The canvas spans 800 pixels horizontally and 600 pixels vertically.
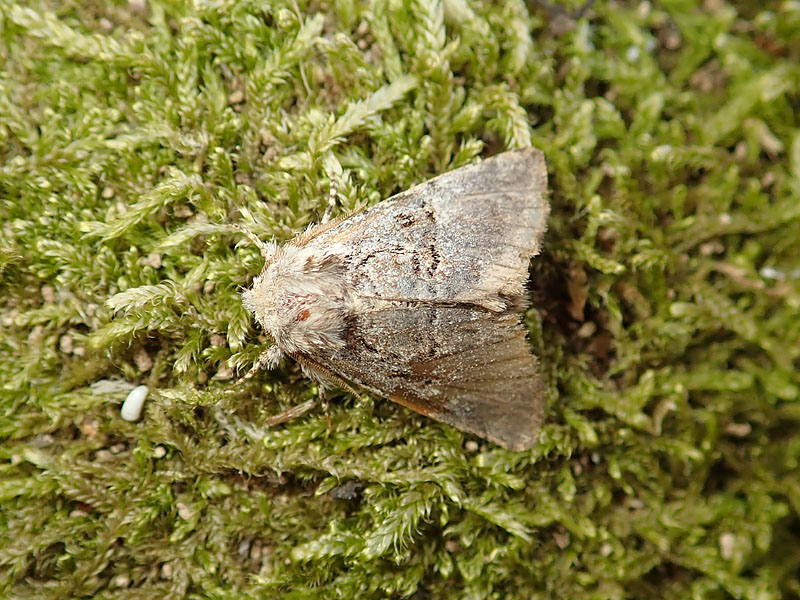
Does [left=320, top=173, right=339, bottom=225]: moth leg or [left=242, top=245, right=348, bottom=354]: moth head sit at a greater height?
[left=320, top=173, right=339, bottom=225]: moth leg

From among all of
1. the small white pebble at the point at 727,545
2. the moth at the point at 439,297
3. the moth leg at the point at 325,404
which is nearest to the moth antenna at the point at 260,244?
the moth at the point at 439,297

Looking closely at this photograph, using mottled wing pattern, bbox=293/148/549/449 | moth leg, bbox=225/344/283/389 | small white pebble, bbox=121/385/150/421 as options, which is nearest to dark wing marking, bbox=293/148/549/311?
mottled wing pattern, bbox=293/148/549/449

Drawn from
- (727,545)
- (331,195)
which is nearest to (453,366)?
(331,195)

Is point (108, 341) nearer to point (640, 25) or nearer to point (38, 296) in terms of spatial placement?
point (38, 296)

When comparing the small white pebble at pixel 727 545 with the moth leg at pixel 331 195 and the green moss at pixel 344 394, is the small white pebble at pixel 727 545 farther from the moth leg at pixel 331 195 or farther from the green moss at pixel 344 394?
the moth leg at pixel 331 195

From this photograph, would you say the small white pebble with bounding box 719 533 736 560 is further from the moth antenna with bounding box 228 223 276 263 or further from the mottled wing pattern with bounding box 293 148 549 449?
the moth antenna with bounding box 228 223 276 263

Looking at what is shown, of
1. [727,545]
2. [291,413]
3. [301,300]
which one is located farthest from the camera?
[727,545]

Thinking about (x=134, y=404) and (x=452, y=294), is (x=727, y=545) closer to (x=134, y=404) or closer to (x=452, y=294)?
(x=452, y=294)
